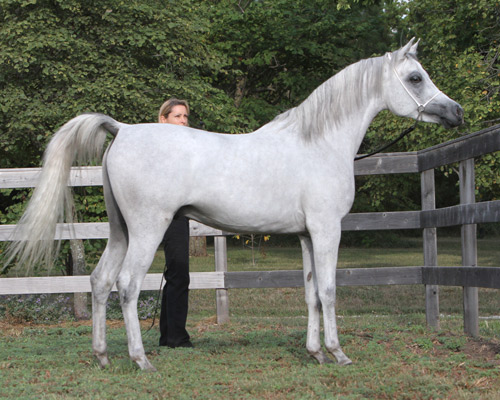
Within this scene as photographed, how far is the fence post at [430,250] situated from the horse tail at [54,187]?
3.32m

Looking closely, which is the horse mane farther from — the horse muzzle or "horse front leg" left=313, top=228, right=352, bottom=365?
"horse front leg" left=313, top=228, right=352, bottom=365

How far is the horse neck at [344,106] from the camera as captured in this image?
4215mm

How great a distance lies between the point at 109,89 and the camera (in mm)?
7824

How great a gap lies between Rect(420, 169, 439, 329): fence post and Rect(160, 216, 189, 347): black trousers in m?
2.43

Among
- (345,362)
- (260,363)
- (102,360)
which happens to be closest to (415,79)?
(345,362)

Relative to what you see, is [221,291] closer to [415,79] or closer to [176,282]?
[176,282]

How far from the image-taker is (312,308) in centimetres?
424

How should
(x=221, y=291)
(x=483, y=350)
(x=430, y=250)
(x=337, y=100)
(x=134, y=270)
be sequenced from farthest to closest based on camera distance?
(x=221, y=291), (x=430, y=250), (x=483, y=350), (x=337, y=100), (x=134, y=270)

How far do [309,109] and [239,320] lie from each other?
332 centimetres

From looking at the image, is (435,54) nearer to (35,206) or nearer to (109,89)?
(109,89)

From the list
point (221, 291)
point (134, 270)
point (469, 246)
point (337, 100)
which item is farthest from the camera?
point (221, 291)

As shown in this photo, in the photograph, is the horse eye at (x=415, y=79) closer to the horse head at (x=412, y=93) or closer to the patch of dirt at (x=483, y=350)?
the horse head at (x=412, y=93)

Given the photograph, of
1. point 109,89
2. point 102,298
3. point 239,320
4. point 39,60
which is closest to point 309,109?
point 102,298

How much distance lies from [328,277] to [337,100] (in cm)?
124
